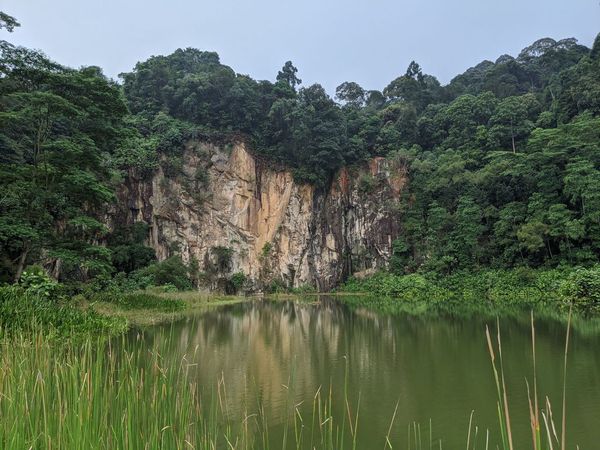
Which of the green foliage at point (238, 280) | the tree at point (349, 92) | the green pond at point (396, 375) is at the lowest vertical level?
the green pond at point (396, 375)

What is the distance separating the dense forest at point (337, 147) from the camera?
9203 millimetres

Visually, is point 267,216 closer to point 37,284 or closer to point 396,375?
point 37,284

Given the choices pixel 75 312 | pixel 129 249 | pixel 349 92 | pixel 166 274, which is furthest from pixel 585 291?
pixel 349 92

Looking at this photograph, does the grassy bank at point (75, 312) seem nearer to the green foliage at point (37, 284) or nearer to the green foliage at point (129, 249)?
the green foliage at point (37, 284)

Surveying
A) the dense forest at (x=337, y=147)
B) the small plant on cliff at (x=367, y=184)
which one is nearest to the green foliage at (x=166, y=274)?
the dense forest at (x=337, y=147)

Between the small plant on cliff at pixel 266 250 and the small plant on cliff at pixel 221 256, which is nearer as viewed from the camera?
the small plant on cliff at pixel 221 256

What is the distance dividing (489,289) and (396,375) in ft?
52.5

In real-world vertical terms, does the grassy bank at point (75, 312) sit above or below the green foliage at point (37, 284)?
below

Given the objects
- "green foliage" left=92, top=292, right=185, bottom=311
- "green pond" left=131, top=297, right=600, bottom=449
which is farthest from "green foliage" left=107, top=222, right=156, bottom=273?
"green pond" left=131, top=297, right=600, bottom=449

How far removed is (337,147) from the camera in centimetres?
2603

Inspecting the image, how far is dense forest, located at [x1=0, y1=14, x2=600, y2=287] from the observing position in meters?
9.20

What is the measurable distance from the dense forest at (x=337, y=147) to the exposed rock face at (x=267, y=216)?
99 cm

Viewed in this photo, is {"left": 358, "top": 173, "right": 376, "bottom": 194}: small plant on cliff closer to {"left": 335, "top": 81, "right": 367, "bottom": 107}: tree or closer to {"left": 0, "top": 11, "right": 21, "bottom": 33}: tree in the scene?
{"left": 335, "top": 81, "right": 367, "bottom": 107}: tree

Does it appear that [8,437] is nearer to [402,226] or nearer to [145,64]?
[402,226]
